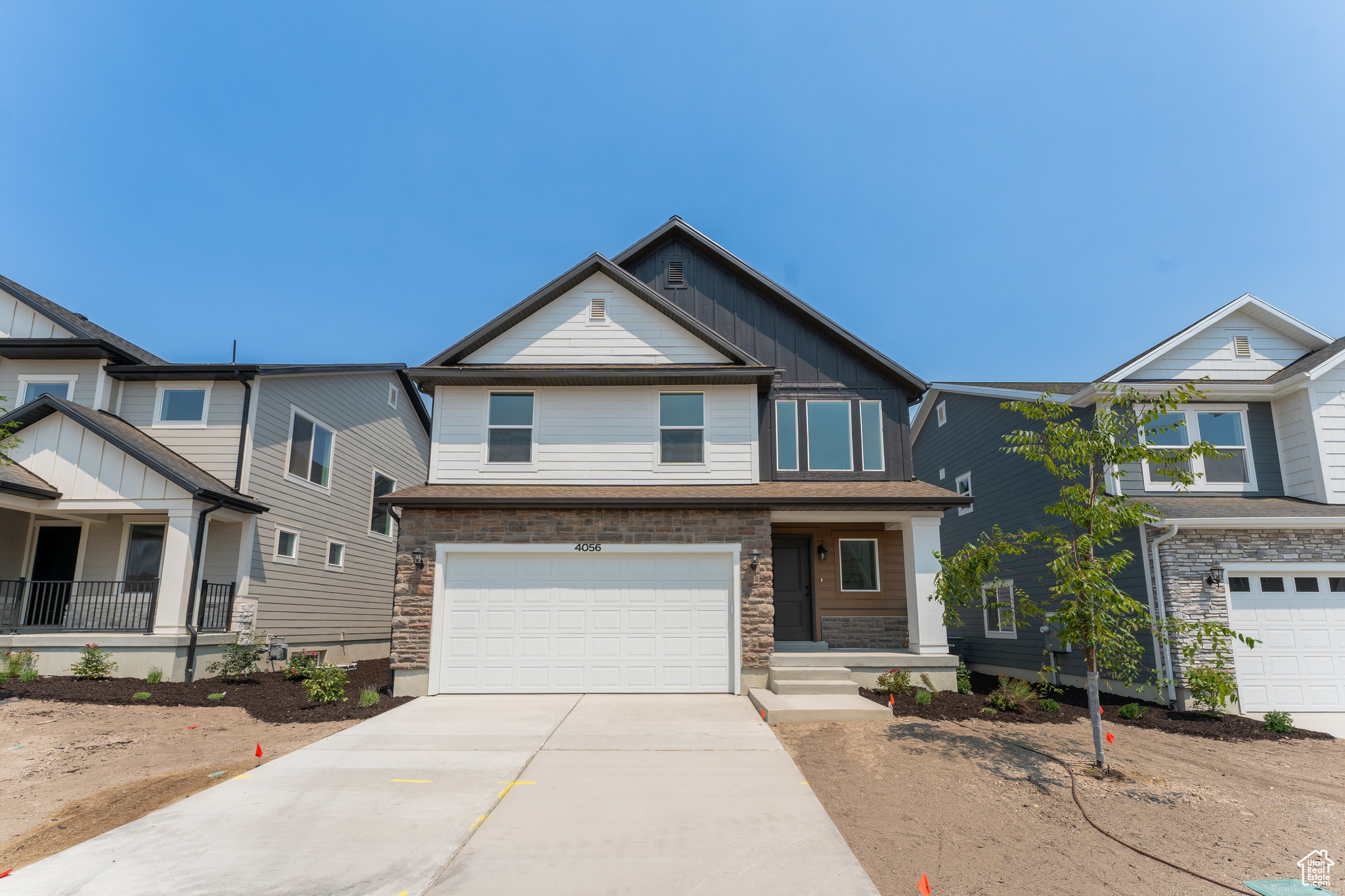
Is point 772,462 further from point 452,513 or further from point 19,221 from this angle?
point 19,221

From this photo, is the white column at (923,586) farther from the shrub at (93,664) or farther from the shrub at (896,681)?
the shrub at (93,664)

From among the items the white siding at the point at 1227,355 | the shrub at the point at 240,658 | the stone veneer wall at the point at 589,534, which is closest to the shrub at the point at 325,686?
the stone veneer wall at the point at 589,534

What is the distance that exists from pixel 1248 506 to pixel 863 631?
6814 mm

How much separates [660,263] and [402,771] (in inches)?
422

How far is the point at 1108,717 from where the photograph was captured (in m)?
10.2

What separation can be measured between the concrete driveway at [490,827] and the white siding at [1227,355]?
1085 cm

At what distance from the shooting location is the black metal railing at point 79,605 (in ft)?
39.7

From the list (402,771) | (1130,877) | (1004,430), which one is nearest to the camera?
(1130,877)

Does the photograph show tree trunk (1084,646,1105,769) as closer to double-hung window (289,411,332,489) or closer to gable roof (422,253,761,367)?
gable roof (422,253,761,367)

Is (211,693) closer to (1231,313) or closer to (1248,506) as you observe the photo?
(1248,506)

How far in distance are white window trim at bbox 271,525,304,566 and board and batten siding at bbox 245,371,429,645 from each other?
0.05 metres

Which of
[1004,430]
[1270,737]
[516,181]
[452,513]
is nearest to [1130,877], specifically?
[1270,737]

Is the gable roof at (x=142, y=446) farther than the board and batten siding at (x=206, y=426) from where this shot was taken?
No

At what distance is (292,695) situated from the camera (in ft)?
35.7
